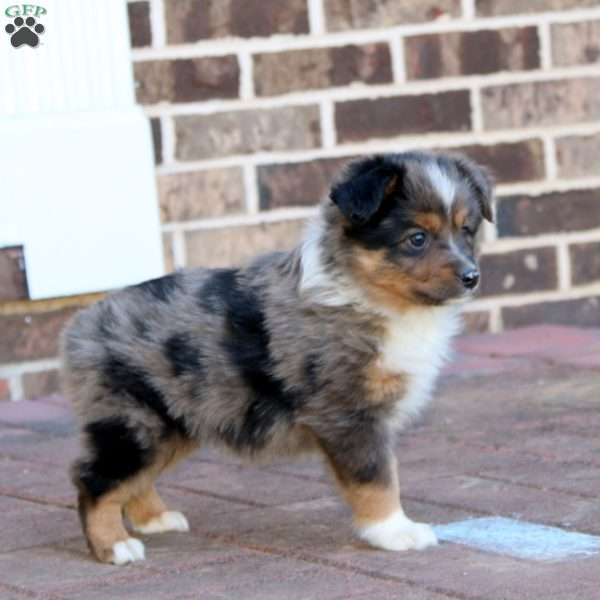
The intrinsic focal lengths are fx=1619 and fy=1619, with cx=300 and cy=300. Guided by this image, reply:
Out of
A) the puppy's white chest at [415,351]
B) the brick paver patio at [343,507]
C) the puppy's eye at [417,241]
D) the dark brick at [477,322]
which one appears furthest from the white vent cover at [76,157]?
the puppy's eye at [417,241]

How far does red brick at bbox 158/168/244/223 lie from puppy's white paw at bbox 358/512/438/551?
11.1 feet

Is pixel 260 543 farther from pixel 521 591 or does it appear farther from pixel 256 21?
pixel 256 21

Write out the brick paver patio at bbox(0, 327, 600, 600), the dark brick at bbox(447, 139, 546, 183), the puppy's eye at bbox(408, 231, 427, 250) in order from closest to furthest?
the brick paver patio at bbox(0, 327, 600, 600), the puppy's eye at bbox(408, 231, 427, 250), the dark brick at bbox(447, 139, 546, 183)

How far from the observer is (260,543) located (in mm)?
5180

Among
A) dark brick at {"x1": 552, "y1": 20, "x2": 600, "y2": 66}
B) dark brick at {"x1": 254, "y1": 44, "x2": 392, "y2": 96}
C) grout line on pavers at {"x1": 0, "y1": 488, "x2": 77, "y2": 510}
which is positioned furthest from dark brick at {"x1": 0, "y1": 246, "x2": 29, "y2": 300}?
dark brick at {"x1": 552, "y1": 20, "x2": 600, "y2": 66}

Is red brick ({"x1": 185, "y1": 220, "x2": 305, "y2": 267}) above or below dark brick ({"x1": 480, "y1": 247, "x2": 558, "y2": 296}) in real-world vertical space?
above

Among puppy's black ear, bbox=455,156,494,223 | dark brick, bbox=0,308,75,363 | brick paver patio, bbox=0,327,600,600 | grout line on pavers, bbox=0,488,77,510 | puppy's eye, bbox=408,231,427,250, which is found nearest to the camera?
brick paver patio, bbox=0,327,600,600

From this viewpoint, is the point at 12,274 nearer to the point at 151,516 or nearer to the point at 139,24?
the point at 139,24

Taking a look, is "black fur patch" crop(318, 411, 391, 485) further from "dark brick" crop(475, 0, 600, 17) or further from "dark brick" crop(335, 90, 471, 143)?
"dark brick" crop(475, 0, 600, 17)

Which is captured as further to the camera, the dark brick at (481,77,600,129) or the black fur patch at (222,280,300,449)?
the dark brick at (481,77,600,129)

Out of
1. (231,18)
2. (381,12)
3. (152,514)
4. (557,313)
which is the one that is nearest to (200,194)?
(231,18)

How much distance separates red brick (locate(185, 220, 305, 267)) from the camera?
8.16m

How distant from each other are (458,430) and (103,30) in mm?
2675

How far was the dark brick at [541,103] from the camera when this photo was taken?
858 cm
